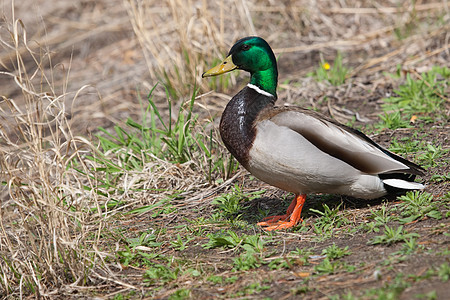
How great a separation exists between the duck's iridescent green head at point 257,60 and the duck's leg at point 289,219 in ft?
2.46

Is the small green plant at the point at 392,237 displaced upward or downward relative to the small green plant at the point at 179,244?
upward

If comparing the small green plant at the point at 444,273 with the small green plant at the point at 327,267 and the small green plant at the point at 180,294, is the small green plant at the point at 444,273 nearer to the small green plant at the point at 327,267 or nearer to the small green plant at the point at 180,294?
the small green plant at the point at 327,267

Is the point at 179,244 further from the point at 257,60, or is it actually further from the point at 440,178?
the point at 440,178

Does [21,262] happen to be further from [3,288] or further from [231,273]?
[231,273]

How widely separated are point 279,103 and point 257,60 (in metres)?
1.98

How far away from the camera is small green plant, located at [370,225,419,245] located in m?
3.03

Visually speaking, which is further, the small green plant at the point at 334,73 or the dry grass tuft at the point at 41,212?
the small green plant at the point at 334,73

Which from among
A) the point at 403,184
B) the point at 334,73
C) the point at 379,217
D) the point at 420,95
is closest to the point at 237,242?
the point at 379,217

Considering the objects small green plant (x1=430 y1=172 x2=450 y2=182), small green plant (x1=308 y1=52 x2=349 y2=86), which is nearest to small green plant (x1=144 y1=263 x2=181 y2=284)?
small green plant (x1=430 y1=172 x2=450 y2=182)

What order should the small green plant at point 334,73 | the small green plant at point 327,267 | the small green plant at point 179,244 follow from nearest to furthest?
1. the small green plant at point 327,267
2. the small green plant at point 179,244
3. the small green plant at point 334,73

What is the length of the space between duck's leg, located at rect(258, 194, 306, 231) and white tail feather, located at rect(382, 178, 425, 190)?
53 centimetres

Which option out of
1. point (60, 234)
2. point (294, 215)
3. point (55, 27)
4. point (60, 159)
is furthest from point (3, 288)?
point (55, 27)

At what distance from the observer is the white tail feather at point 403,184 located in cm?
350

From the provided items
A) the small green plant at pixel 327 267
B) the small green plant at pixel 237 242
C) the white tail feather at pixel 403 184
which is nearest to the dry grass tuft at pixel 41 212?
the small green plant at pixel 237 242
